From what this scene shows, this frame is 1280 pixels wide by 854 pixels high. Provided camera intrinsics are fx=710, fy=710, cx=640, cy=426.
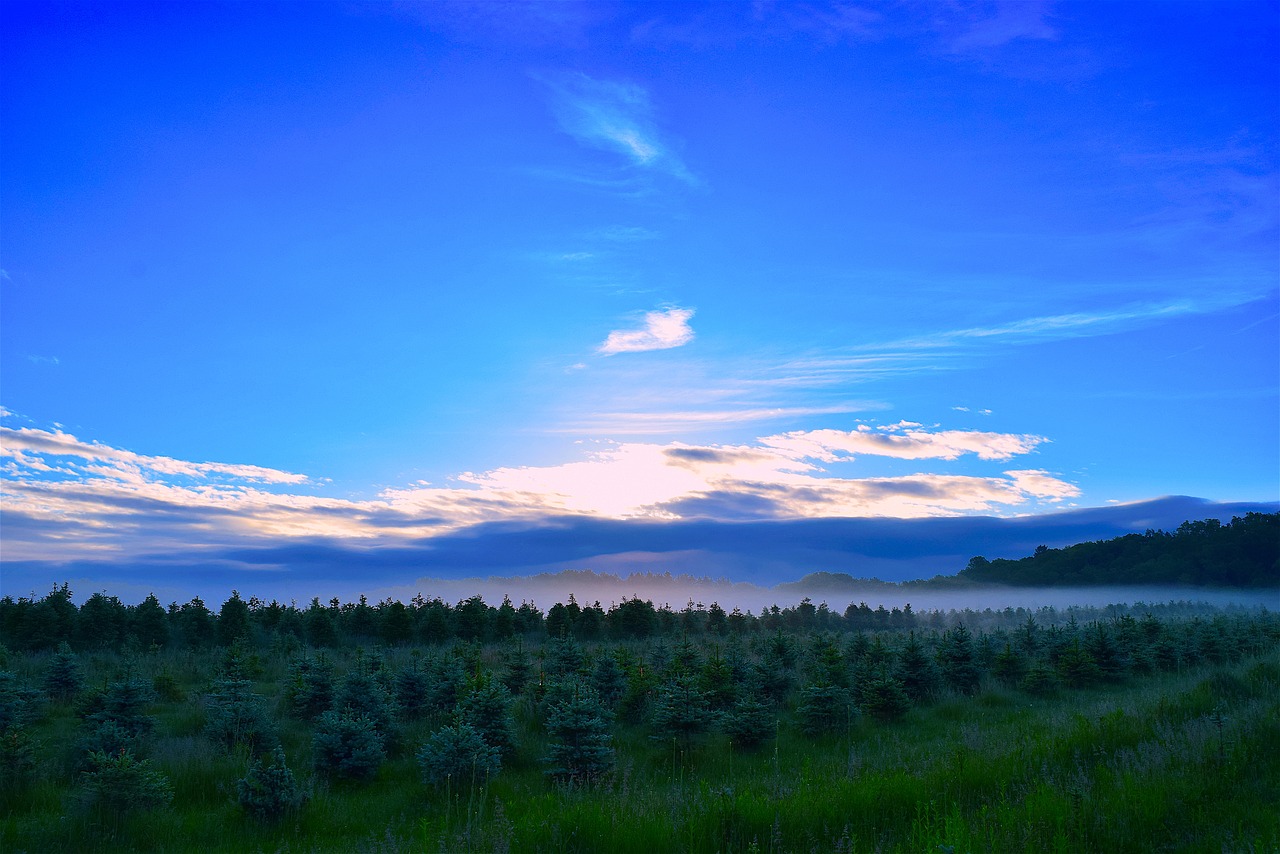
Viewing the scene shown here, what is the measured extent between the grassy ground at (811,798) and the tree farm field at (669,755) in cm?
5

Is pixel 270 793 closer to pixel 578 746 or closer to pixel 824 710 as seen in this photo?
pixel 578 746

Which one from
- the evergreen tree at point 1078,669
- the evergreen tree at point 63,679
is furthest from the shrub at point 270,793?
the evergreen tree at point 1078,669

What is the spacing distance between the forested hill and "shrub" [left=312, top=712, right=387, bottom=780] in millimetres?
102207

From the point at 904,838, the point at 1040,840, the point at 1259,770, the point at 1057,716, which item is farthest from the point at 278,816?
the point at 1057,716

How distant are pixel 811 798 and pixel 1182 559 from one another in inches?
4114

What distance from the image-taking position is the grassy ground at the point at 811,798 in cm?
748

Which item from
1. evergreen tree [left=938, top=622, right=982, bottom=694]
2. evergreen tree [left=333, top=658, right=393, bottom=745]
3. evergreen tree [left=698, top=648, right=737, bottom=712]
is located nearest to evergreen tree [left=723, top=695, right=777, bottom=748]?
evergreen tree [left=698, top=648, right=737, bottom=712]

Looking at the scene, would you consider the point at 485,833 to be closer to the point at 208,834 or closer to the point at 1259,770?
the point at 208,834

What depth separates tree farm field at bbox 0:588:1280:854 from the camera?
25.6 feet

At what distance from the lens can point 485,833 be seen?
8094mm

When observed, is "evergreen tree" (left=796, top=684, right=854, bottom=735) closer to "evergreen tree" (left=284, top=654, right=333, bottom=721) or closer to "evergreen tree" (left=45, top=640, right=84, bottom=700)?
"evergreen tree" (left=284, top=654, right=333, bottom=721)

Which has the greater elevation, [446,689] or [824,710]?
[446,689]

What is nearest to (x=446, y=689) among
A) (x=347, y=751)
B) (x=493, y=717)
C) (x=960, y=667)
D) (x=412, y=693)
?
(x=412, y=693)

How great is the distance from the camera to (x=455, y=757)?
11.5 metres
